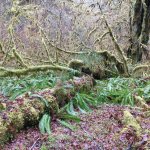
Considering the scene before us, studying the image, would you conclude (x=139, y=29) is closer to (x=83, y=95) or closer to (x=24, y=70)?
(x=24, y=70)

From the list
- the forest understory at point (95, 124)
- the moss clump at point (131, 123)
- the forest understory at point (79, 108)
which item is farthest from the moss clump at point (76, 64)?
the moss clump at point (131, 123)

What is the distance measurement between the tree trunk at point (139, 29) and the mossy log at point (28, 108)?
667cm

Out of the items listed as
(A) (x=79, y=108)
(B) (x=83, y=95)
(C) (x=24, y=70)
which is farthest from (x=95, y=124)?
(C) (x=24, y=70)

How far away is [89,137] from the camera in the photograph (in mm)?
4328

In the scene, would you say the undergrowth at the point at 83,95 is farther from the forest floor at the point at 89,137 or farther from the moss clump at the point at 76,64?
the moss clump at the point at 76,64

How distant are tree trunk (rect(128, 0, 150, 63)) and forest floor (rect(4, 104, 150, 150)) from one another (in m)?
7.36

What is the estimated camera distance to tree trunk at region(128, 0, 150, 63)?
485 inches

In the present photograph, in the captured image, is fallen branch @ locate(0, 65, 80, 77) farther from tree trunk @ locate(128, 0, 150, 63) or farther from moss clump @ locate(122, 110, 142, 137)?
tree trunk @ locate(128, 0, 150, 63)

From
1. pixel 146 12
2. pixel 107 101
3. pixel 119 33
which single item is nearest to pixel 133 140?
pixel 107 101

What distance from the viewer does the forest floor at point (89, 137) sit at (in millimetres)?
3932

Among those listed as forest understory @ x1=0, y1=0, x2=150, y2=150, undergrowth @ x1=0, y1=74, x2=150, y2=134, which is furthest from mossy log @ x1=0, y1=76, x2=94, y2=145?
undergrowth @ x1=0, y1=74, x2=150, y2=134

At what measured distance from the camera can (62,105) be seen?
5746 mm

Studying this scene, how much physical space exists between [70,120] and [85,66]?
3.26 meters

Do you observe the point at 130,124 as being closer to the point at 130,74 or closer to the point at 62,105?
the point at 62,105
